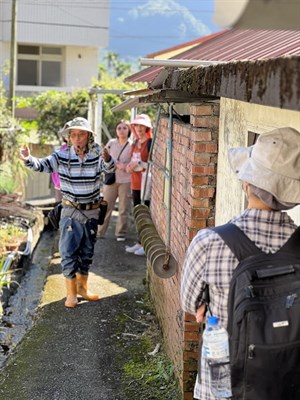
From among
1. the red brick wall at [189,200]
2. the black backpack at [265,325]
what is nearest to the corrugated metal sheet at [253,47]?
the red brick wall at [189,200]

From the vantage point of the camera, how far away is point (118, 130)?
10516 millimetres

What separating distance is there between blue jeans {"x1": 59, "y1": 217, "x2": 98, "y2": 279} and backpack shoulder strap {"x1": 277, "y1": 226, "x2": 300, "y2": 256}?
4466 millimetres

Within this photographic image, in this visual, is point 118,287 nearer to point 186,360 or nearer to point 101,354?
point 101,354

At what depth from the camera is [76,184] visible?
7.09 m

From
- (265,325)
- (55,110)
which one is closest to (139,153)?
(265,325)

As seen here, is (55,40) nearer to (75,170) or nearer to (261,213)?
(75,170)

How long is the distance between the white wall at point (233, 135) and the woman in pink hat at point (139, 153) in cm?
449

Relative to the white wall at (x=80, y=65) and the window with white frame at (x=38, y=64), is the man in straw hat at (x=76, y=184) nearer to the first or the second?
the white wall at (x=80, y=65)

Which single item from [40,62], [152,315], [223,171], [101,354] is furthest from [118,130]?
[40,62]

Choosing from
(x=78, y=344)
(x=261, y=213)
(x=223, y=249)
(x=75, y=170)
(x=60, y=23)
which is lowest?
(x=78, y=344)

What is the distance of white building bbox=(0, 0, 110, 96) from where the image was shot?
29.8m

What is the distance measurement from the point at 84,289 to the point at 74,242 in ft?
2.06

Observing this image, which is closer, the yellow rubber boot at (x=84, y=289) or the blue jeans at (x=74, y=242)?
the blue jeans at (x=74, y=242)

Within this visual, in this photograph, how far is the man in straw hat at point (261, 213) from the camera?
2.93m
